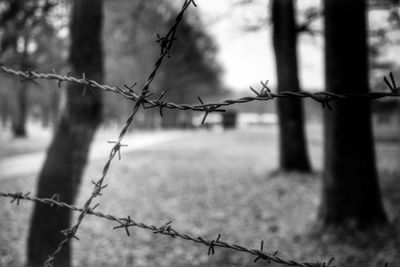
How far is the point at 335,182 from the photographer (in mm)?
4980

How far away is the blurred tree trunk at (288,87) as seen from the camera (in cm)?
935

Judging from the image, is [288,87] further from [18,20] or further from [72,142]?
[72,142]

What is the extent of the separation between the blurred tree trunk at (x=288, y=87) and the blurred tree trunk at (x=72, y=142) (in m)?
6.69

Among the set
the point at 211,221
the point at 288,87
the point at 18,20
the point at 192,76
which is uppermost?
the point at 192,76

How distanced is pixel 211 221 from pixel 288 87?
5.12 meters

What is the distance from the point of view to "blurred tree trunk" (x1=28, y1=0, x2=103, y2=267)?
3.52 metres

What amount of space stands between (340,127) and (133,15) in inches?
182

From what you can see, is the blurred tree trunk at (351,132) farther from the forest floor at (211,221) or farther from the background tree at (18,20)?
the background tree at (18,20)

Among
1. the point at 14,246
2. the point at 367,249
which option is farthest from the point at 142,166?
the point at 367,249

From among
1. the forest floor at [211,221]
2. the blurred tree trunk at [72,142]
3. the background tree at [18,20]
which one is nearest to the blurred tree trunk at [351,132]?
the forest floor at [211,221]

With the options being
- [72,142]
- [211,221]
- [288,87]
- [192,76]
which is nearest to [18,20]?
[72,142]

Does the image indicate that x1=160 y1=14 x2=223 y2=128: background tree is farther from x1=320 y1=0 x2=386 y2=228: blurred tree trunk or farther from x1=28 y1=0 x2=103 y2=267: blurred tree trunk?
x1=28 y1=0 x2=103 y2=267: blurred tree trunk

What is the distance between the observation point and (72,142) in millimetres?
3588

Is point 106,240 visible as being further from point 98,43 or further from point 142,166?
point 142,166
